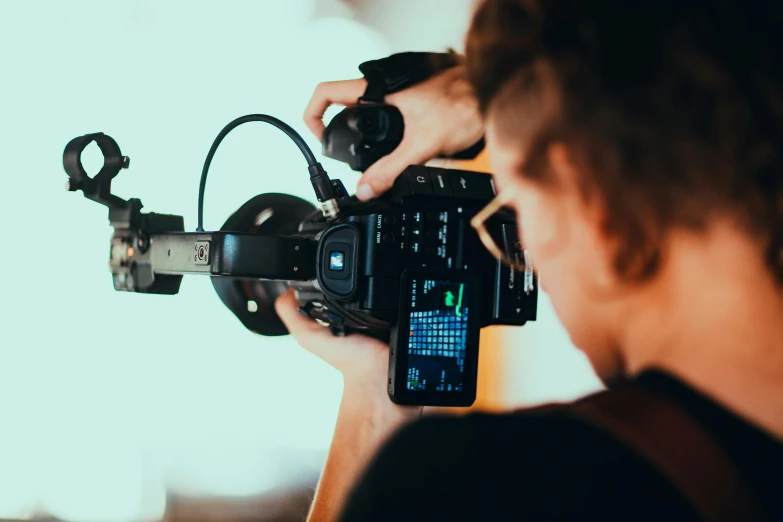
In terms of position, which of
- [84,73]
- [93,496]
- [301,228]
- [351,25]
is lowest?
[93,496]

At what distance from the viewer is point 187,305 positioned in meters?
1.28

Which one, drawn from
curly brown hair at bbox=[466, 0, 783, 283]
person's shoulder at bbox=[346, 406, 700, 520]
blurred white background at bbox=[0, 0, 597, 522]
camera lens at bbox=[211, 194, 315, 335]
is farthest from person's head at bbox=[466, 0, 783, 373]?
blurred white background at bbox=[0, 0, 597, 522]

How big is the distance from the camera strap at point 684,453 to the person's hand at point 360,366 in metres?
0.48

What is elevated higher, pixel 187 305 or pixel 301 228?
pixel 301 228

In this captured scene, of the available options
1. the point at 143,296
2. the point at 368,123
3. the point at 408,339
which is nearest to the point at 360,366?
the point at 408,339

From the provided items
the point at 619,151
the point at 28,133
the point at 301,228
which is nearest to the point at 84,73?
the point at 28,133

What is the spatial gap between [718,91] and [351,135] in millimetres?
461

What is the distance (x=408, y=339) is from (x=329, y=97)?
33cm

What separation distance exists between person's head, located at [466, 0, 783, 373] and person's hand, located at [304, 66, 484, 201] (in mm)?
335

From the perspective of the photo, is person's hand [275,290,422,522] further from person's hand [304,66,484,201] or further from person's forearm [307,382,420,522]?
person's hand [304,66,484,201]

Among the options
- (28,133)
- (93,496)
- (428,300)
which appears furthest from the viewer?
(93,496)

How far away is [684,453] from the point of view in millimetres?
371

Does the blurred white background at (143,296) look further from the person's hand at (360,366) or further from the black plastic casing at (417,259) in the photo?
the black plastic casing at (417,259)

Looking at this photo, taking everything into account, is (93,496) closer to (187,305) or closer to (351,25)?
(187,305)
